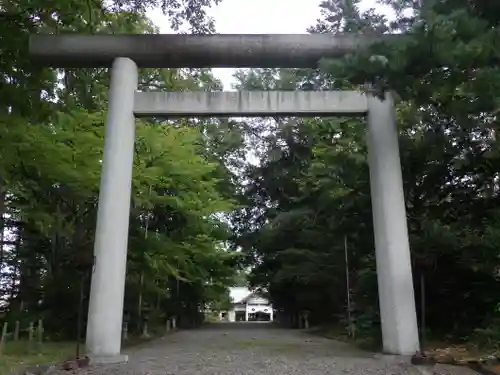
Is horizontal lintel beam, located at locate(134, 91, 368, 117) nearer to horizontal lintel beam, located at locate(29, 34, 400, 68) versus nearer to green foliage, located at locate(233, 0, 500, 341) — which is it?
green foliage, located at locate(233, 0, 500, 341)

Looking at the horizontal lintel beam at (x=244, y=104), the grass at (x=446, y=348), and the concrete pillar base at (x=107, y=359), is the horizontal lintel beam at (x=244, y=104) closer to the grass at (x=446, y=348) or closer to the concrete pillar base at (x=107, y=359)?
the concrete pillar base at (x=107, y=359)

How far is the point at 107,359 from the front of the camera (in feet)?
26.5

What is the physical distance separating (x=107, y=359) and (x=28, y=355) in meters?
1.48

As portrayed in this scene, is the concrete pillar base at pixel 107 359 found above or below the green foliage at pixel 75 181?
below

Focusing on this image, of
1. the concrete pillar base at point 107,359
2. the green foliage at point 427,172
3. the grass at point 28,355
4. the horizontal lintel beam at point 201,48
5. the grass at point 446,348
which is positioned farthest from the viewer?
the horizontal lintel beam at point 201,48

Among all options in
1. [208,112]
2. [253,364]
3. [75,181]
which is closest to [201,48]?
[208,112]

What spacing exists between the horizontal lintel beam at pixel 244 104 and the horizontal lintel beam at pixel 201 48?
0.61m

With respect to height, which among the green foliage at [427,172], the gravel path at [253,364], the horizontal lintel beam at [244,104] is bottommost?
the gravel path at [253,364]

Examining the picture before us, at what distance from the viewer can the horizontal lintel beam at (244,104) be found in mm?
9500

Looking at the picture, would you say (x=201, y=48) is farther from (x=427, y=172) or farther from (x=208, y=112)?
(x=427, y=172)

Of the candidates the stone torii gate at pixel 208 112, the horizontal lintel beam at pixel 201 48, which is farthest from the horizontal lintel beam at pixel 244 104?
the horizontal lintel beam at pixel 201 48

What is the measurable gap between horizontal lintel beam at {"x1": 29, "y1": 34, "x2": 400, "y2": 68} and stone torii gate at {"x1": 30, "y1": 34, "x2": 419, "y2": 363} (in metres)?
0.02

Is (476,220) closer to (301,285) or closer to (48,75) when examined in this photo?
(48,75)

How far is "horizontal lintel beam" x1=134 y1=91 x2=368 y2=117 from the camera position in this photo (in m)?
9.50
